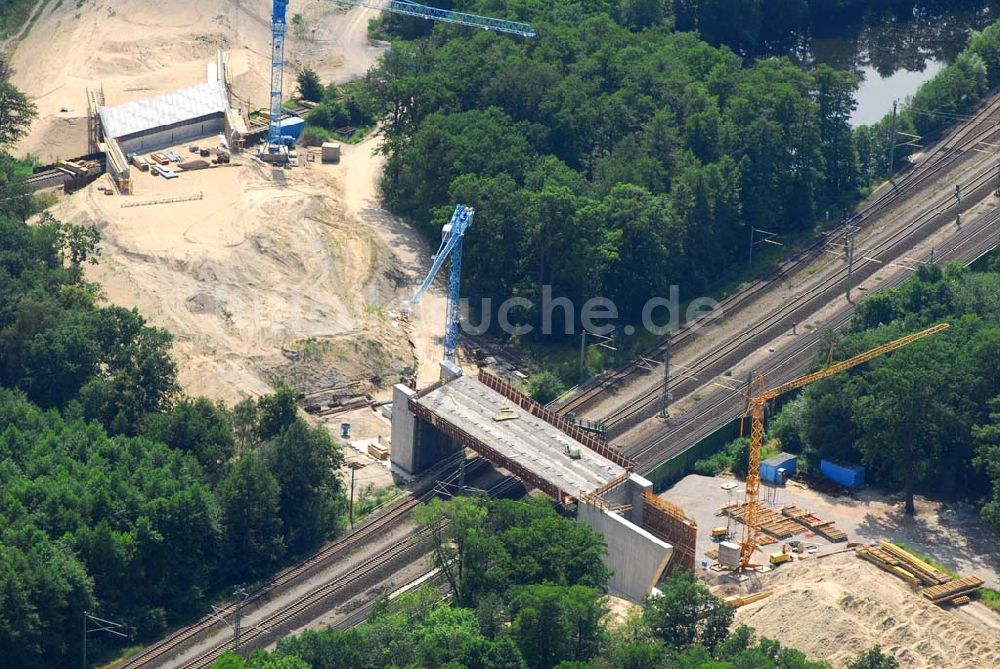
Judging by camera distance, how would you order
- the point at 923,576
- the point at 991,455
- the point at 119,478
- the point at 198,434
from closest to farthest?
the point at 119,478 → the point at 923,576 → the point at 991,455 → the point at 198,434

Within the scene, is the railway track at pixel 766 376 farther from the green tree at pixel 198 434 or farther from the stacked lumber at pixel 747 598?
the green tree at pixel 198 434

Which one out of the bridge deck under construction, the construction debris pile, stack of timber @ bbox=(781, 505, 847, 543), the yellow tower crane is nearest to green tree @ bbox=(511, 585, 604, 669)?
the bridge deck under construction

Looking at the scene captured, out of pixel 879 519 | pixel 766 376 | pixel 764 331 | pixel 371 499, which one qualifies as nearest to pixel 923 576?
pixel 879 519

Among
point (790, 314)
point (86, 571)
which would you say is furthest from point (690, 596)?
point (790, 314)

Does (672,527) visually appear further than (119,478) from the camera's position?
Yes

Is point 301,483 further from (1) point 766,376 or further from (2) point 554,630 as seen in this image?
(1) point 766,376

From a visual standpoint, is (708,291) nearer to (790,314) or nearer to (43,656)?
(790,314)
